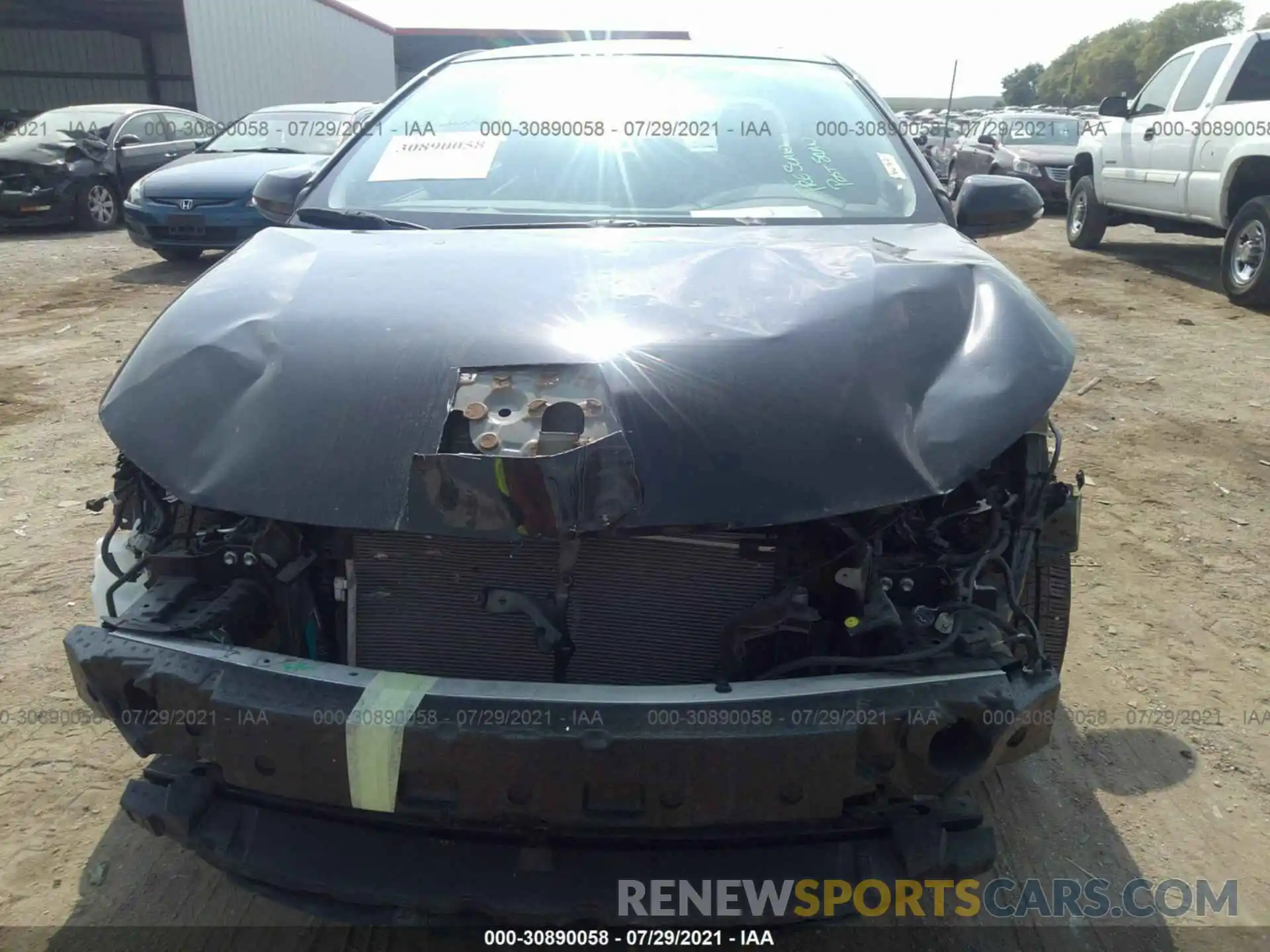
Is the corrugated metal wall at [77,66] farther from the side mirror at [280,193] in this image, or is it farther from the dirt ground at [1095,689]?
the side mirror at [280,193]

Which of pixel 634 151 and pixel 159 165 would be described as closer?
pixel 634 151

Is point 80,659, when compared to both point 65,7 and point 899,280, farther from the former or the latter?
point 65,7

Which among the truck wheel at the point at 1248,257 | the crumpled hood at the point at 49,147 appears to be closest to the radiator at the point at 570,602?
the truck wheel at the point at 1248,257

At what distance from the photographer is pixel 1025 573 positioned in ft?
6.48

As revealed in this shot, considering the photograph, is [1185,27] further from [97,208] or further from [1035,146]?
[97,208]

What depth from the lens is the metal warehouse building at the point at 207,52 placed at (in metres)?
18.4

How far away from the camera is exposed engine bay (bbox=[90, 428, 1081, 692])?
1705 mm

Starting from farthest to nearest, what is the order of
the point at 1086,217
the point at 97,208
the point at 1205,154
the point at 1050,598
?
the point at 97,208 → the point at 1086,217 → the point at 1205,154 → the point at 1050,598

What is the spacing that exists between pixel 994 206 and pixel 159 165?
1137 centimetres

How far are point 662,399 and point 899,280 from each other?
68cm

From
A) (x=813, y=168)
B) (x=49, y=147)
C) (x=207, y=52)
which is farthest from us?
(x=207, y=52)

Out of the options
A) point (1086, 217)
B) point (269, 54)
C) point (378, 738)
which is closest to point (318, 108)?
point (1086, 217)

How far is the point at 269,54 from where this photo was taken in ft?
64.2

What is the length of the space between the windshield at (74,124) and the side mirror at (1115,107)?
37.5 ft
